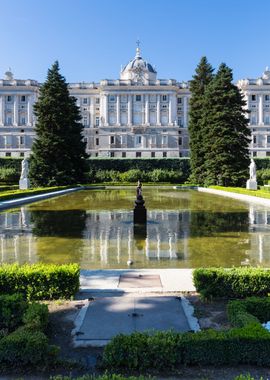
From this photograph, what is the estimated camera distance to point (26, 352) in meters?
4.27

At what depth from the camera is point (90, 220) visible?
651 inches

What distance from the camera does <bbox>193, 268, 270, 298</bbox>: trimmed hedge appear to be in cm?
657

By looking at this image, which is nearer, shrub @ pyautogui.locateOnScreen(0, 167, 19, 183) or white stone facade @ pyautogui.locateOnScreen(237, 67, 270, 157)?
shrub @ pyautogui.locateOnScreen(0, 167, 19, 183)

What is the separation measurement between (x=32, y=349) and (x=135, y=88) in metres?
88.6

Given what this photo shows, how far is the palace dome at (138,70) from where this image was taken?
9412 centimetres

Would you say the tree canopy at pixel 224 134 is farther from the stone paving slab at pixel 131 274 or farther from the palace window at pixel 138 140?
the palace window at pixel 138 140

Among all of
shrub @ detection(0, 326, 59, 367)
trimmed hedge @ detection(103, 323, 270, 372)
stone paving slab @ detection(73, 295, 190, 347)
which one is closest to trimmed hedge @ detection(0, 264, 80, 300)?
stone paving slab @ detection(73, 295, 190, 347)

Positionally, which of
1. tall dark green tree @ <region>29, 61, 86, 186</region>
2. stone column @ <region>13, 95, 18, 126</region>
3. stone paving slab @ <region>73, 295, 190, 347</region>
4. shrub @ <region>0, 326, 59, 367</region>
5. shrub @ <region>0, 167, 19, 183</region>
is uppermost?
stone column @ <region>13, 95, 18, 126</region>

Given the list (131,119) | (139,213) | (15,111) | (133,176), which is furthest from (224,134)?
(15,111)

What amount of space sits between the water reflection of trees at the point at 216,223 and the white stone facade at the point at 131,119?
68347mm

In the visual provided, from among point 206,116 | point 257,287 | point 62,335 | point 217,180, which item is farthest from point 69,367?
point 206,116

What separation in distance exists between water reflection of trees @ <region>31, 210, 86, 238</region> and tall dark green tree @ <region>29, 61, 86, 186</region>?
2145 cm

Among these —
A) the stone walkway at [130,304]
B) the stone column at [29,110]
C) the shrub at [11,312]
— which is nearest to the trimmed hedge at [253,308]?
the stone walkway at [130,304]

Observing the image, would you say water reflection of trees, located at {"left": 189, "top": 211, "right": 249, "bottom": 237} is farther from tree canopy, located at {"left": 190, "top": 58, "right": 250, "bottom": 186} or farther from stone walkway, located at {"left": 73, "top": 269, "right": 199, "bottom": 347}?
tree canopy, located at {"left": 190, "top": 58, "right": 250, "bottom": 186}
